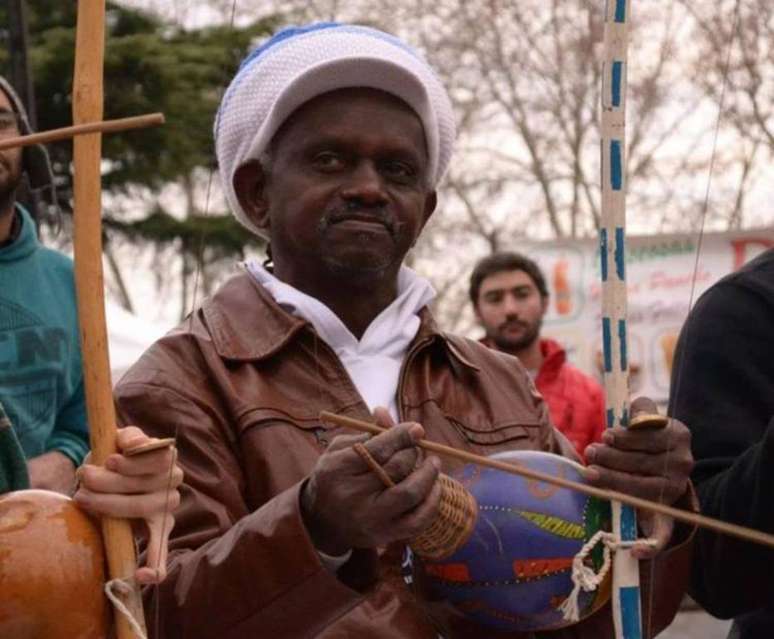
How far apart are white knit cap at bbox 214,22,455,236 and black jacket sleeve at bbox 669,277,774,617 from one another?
56cm

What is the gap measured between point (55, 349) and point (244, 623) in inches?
59.3

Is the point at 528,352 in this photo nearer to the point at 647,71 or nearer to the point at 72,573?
the point at 647,71

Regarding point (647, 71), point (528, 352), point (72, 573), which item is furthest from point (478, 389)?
point (528, 352)

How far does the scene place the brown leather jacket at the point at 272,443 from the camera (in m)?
2.42

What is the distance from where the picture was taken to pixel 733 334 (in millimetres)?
3137

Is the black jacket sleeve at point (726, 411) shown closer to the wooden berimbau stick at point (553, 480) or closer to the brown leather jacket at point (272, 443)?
the brown leather jacket at point (272, 443)

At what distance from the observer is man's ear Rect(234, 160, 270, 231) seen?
299 centimetres

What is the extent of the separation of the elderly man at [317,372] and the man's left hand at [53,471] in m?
0.95

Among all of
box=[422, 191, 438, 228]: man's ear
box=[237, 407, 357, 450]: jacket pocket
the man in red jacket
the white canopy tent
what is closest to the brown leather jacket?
box=[237, 407, 357, 450]: jacket pocket

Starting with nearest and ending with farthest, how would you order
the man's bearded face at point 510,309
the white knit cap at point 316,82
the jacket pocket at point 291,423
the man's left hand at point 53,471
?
1. the jacket pocket at point 291,423
2. the white knit cap at point 316,82
3. the man's left hand at point 53,471
4. the man's bearded face at point 510,309

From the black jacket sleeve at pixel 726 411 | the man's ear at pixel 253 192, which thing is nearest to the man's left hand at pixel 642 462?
the black jacket sleeve at pixel 726 411

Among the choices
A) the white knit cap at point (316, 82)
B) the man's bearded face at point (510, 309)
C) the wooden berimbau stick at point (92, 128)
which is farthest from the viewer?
the man's bearded face at point (510, 309)

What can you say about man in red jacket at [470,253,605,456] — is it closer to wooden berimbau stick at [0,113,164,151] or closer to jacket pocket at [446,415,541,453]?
jacket pocket at [446,415,541,453]

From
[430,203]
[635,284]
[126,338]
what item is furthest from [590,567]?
[635,284]
